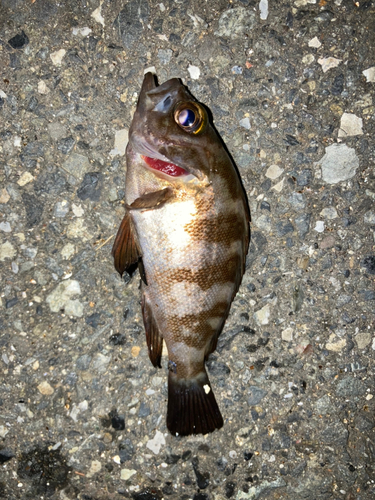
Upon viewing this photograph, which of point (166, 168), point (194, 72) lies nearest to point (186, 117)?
point (166, 168)

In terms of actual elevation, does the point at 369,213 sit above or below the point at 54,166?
below

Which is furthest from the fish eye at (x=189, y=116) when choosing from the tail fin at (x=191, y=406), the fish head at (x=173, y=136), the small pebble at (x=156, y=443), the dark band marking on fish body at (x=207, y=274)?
the small pebble at (x=156, y=443)

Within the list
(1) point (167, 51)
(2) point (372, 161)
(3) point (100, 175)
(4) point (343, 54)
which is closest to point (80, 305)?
(3) point (100, 175)

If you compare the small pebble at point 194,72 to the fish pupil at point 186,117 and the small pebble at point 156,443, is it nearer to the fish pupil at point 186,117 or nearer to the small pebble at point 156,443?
the fish pupil at point 186,117

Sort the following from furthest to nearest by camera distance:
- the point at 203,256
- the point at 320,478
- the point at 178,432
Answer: the point at 320,478
the point at 178,432
the point at 203,256

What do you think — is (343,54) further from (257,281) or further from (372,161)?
(257,281)

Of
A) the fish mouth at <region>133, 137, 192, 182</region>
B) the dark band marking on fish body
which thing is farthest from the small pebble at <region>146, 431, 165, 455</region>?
the fish mouth at <region>133, 137, 192, 182</region>

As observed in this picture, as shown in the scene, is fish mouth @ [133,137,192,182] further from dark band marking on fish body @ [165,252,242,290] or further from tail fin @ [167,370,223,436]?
tail fin @ [167,370,223,436]

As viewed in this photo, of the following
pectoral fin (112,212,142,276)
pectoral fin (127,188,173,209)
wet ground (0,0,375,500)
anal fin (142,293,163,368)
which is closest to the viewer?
pectoral fin (127,188,173,209)
